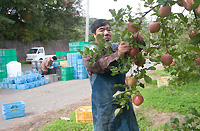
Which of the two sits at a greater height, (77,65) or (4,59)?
(4,59)

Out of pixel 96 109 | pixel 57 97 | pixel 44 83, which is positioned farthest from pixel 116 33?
pixel 44 83

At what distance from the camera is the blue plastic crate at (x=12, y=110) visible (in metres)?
5.20

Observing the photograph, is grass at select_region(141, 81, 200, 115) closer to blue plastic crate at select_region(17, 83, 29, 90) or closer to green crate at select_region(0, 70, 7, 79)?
blue plastic crate at select_region(17, 83, 29, 90)

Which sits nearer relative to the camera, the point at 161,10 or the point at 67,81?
the point at 161,10

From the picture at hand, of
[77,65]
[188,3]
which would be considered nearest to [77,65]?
[77,65]

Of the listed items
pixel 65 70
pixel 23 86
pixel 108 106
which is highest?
pixel 108 106

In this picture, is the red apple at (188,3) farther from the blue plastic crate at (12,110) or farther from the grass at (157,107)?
the blue plastic crate at (12,110)

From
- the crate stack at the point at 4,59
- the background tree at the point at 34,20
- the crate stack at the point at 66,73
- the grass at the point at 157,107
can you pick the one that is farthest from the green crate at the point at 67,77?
Result: the background tree at the point at 34,20

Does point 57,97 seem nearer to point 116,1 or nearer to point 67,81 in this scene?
point 67,81

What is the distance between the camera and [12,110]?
5238mm

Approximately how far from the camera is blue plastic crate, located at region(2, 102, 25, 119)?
5.20 meters

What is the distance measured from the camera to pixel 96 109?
2260 mm

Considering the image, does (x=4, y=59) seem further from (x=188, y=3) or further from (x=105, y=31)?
(x=188, y=3)

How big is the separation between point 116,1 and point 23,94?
7169mm
